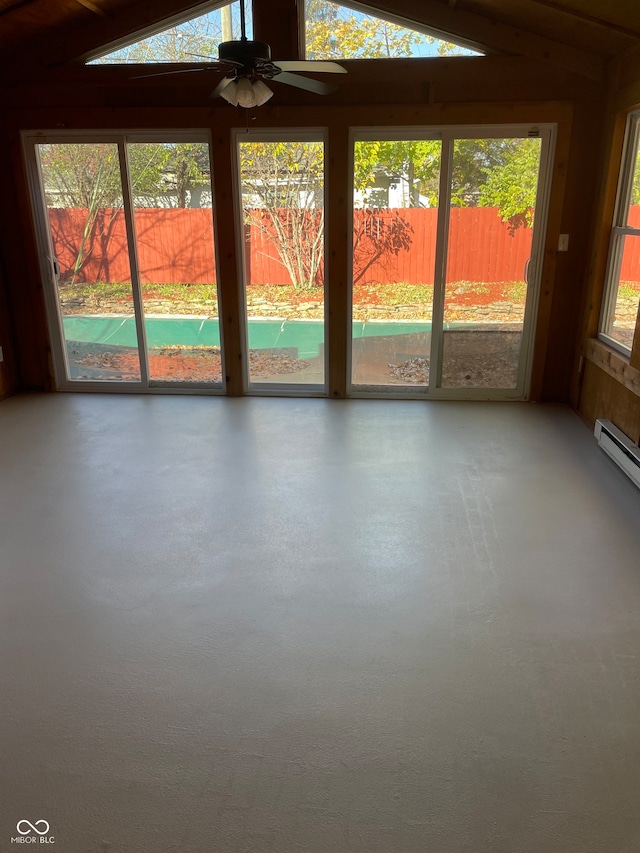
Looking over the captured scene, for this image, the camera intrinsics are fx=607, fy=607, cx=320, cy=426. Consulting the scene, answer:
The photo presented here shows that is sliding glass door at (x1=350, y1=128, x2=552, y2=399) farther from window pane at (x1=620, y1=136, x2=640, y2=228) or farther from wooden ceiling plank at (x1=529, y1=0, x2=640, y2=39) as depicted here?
wooden ceiling plank at (x1=529, y1=0, x2=640, y2=39)

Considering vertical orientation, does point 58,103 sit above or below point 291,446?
above

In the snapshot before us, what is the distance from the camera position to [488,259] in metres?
5.09

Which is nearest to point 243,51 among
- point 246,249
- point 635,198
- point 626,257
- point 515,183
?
point 246,249

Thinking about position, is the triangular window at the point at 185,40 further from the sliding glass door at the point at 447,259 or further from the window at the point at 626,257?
the window at the point at 626,257

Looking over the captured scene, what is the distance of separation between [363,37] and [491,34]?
3.16 ft

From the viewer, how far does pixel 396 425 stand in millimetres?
4824

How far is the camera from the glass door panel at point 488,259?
486cm

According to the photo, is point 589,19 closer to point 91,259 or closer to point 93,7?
point 93,7

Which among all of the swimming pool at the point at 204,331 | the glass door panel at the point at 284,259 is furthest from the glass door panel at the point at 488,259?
the glass door panel at the point at 284,259

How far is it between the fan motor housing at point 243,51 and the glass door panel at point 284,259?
2.28m

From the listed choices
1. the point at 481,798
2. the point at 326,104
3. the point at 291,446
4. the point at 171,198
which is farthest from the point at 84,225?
the point at 481,798

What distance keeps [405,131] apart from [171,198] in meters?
2.04

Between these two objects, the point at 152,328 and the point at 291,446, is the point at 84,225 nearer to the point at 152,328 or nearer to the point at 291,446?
the point at 152,328

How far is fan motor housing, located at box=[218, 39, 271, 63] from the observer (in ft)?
9.05
